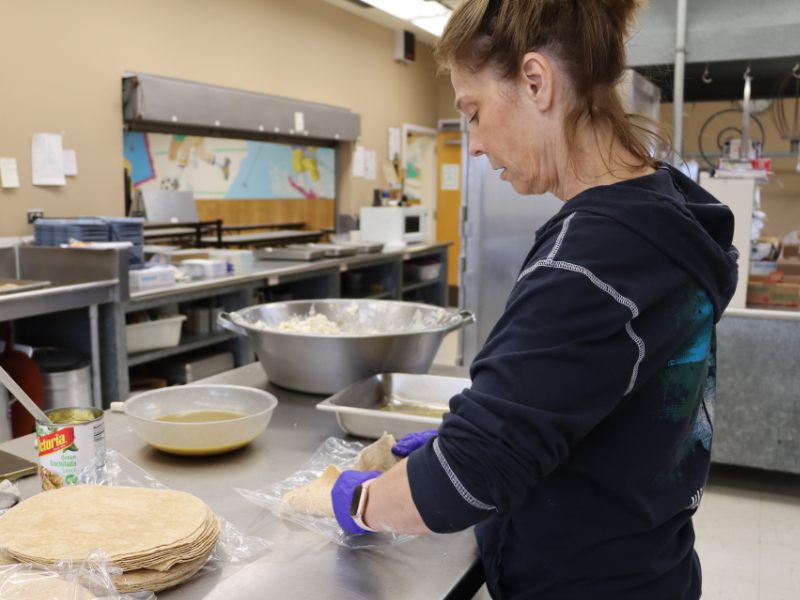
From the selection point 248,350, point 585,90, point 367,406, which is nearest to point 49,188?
point 248,350

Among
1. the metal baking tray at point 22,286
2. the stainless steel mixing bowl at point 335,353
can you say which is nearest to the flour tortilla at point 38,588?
the stainless steel mixing bowl at point 335,353

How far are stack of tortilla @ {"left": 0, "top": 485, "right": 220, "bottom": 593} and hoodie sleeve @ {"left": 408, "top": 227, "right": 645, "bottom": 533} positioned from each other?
396mm

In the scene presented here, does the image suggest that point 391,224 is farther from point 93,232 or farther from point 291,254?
point 93,232

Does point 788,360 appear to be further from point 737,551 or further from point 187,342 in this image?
point 187,342

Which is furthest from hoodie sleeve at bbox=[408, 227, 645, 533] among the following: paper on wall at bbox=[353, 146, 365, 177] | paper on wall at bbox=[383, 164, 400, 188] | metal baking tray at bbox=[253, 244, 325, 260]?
paper on wall at bbox=[383, 164, 400, 188]

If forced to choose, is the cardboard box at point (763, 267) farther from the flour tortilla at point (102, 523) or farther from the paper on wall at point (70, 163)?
the paper on wall at point (70, 163)

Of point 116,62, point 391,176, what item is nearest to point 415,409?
point 116,62

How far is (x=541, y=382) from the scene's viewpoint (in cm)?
77

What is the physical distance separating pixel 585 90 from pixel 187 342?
330 centimetres

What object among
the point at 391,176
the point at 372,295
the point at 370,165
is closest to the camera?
the point at 372,295

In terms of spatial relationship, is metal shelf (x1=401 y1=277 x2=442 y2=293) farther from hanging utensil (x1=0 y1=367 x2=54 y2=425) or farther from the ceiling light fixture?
hanging utensil (x1=0 y1=367 x2=54 y2=425)

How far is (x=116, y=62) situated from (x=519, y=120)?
4209 mm

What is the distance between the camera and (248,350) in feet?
13.8

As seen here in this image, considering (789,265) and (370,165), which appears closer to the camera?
(789,265)
